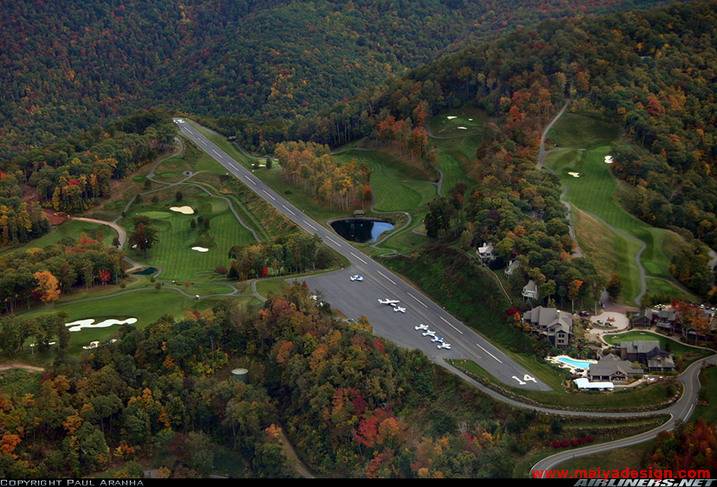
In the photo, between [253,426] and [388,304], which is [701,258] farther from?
[253,426]

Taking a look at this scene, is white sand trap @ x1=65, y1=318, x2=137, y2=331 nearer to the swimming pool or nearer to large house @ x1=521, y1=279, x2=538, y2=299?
large house @ x1=521, y1=279, x2=538, y2=299

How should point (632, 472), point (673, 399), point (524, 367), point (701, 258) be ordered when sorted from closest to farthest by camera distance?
point (632, 472) < point (673, 399) < point (524, 367) < point (701, 258)

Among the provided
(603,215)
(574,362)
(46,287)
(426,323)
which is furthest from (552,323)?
(46,287)

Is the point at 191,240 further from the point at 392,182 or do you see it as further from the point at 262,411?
the point at 262,411

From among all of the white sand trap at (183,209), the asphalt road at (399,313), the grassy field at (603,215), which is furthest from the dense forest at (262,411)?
the white sand trap at (183,209)

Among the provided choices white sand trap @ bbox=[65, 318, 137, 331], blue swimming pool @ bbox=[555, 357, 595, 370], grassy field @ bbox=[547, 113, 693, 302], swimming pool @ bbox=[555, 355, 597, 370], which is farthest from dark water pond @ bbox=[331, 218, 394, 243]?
blue swimming pool @ bbox=[555, 357, 595, 370]

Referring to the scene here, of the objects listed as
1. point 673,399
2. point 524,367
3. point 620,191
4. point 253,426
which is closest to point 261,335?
point 253,426

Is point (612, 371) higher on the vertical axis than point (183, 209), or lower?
higher

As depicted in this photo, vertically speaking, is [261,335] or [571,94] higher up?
[571,94]
